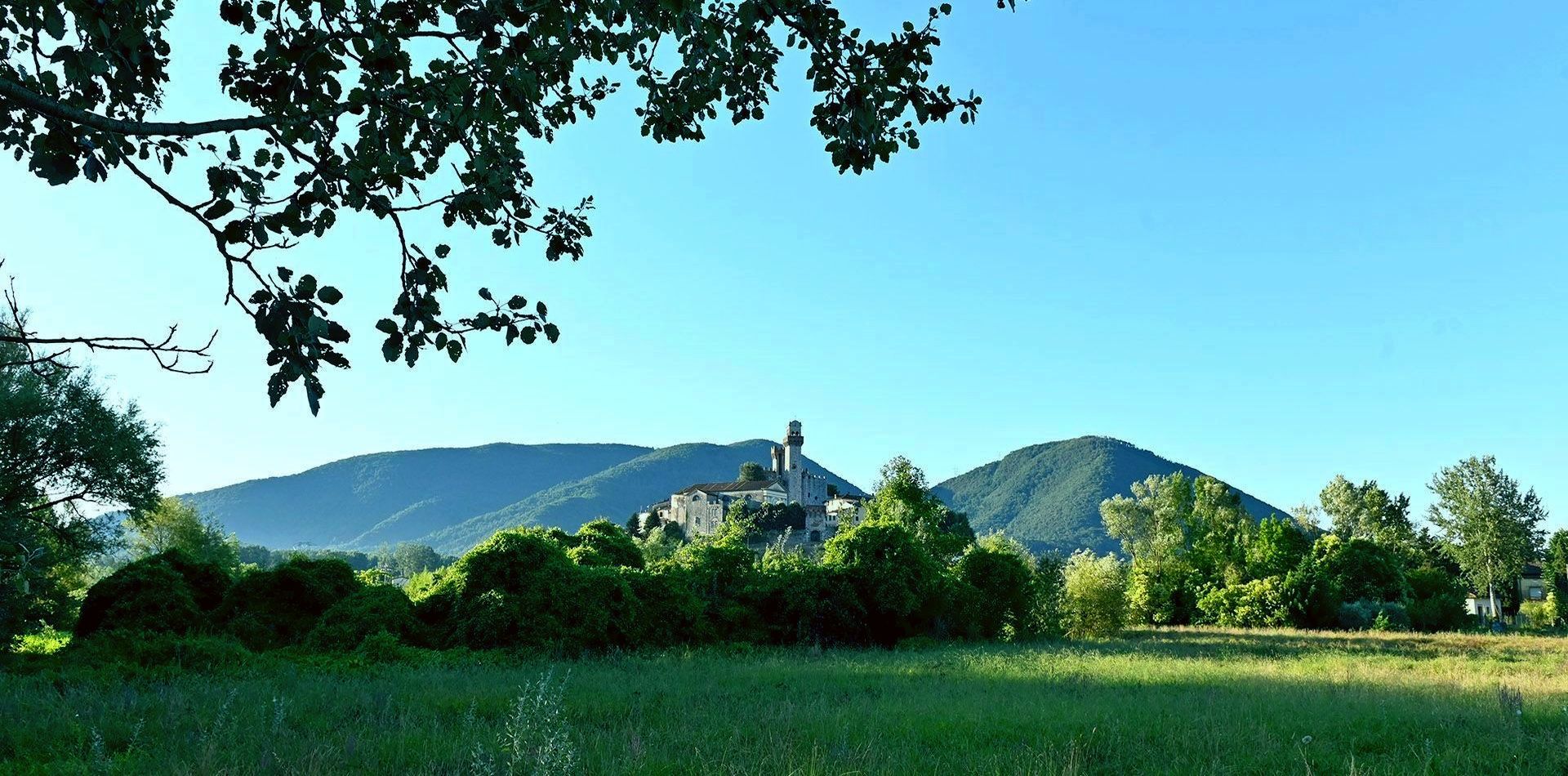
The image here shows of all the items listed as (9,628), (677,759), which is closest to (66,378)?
(9,628)

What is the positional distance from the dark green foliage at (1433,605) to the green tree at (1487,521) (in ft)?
62.7

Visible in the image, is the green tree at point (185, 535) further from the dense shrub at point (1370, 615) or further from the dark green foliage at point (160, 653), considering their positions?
the dense shrub at point (1370, 615)

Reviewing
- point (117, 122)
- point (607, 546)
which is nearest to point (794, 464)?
point (607, 546)

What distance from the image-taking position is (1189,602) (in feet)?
140

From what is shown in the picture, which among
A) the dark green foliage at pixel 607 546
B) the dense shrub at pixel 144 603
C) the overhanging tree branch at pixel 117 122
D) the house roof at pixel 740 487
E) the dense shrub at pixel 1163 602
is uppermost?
the house roof at pixel 740 487

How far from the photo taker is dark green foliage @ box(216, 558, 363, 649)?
68.7 ft

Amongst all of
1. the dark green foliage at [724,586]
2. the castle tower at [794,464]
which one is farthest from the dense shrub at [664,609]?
the castle tower at [794,464]

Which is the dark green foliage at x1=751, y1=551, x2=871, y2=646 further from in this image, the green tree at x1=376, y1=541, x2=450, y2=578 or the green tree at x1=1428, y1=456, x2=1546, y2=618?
the green tree at x1=376, y1=541, x2=450, y2=578

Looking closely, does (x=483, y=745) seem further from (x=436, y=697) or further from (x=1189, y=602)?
(x=1189, y=602)

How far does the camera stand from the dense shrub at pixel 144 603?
790 inches

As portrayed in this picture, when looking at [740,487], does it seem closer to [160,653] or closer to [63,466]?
[63,466]

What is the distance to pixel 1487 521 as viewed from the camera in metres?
57.6

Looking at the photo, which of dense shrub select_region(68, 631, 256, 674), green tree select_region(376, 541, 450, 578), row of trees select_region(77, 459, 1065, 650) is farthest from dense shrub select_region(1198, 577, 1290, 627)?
green tree select_region(376, 541, 450, 578)

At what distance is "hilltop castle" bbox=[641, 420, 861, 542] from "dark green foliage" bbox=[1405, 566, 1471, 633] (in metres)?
61.0
